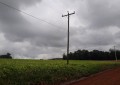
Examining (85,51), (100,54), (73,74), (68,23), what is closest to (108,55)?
(100,54)

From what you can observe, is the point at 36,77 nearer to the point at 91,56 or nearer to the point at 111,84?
the point at 111,84

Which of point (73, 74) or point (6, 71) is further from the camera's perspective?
point (73, 74)

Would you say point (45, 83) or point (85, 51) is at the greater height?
point (85, 51)

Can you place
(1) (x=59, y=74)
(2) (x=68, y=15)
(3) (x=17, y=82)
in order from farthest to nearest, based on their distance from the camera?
(2) (x=68, y=15) < (1) (x=59, y=74) < (3) (x=17, y=82)

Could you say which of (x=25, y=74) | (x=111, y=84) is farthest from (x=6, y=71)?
(x=111, y=84)

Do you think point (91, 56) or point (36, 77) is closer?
point (36, 77)

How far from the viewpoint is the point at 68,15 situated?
39.3m

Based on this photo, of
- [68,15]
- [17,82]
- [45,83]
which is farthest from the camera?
[68,15]

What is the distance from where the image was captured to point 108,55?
137500mm

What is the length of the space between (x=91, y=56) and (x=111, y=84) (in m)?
121

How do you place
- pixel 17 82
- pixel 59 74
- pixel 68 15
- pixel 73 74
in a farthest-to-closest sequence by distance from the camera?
1. pixel 68 15
2. pixel 73 74
3. pixel 59 74
4. pixel 17 82

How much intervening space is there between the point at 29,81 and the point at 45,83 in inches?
69.3

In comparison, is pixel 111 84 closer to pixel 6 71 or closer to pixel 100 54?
pixel 6 71

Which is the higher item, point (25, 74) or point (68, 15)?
point (68, 15)
